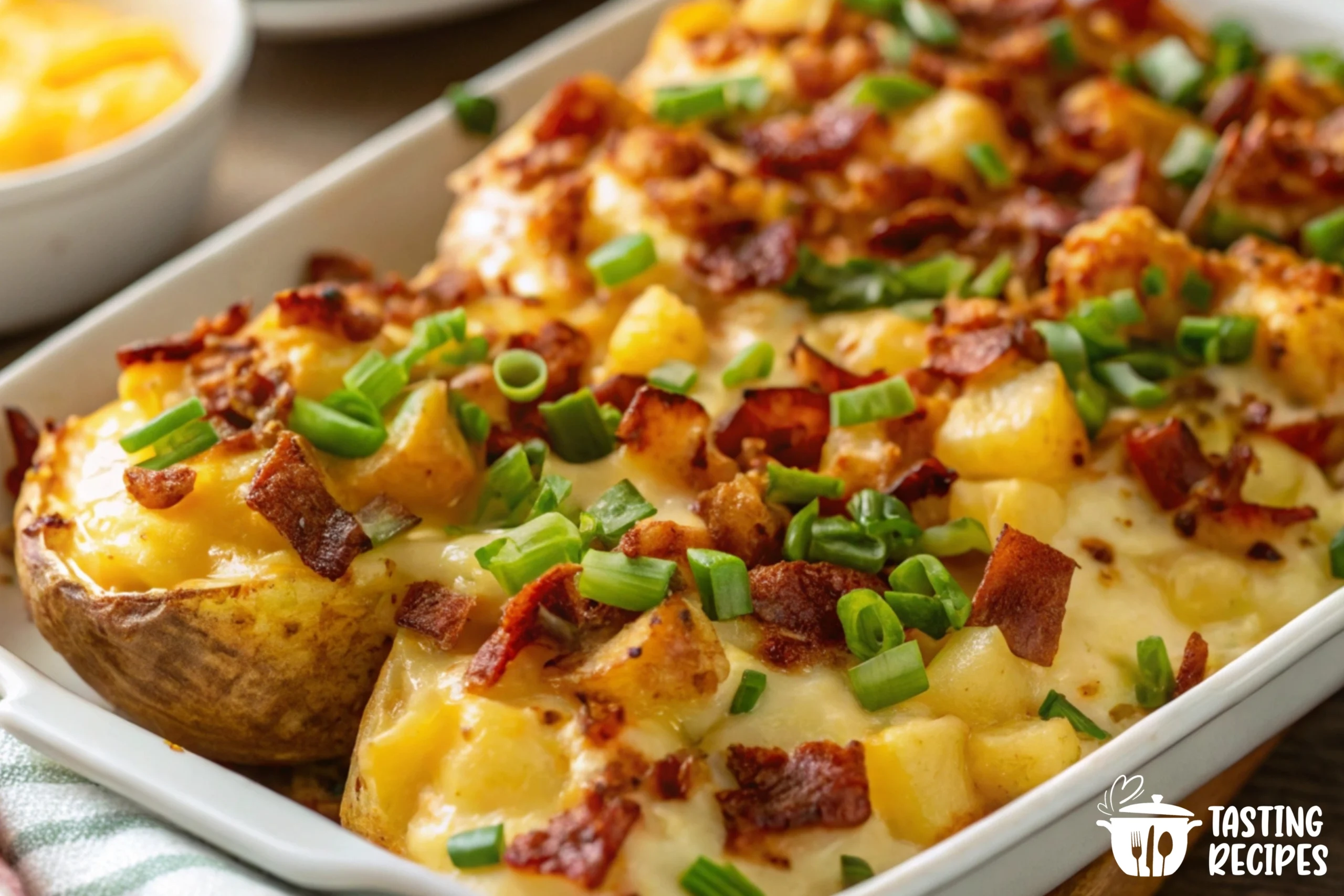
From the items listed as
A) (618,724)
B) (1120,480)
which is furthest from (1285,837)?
(618,724)

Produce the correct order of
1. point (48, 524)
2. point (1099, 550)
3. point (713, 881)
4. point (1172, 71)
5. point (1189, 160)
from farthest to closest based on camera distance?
point (1172, 71) → point (1189, 160) → point (1099, 550) → point (48, 524) → point (713, 881)

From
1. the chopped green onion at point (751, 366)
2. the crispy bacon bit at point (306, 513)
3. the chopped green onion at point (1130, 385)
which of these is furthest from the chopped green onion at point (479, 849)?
the chopped green onion at point (1130, 385)

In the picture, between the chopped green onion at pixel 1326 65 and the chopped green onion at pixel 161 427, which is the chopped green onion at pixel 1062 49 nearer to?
the chopped green onion at pixel 1326 65

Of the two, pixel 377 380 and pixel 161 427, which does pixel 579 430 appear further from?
pixel 161 427

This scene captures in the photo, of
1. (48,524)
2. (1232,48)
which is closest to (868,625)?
(48,524)

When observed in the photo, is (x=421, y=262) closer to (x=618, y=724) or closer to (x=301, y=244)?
(x=301, y=244)

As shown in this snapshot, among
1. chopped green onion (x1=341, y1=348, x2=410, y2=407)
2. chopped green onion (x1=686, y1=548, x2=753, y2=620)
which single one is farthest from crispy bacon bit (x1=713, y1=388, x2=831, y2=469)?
chopped green onion (x1=341, y1=348, x2=410, y2=407)
